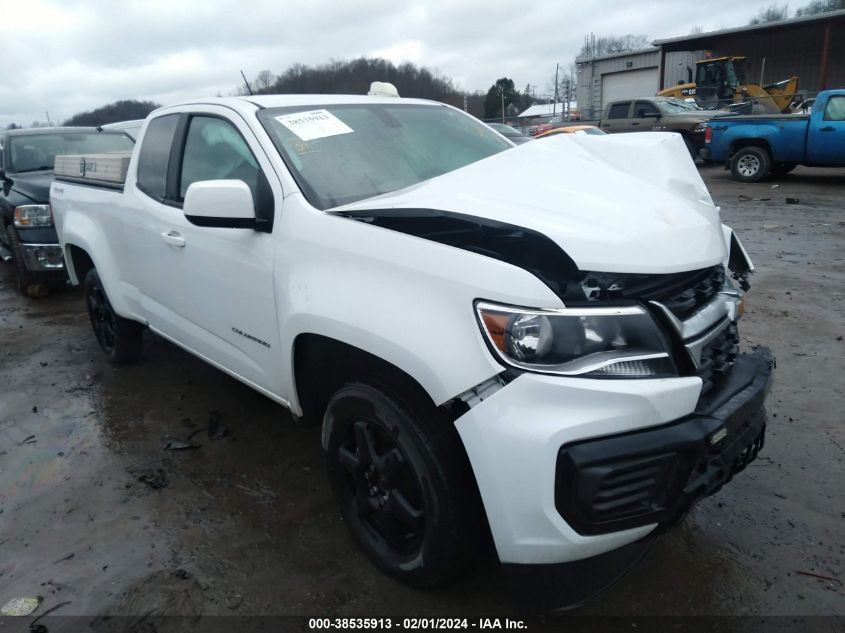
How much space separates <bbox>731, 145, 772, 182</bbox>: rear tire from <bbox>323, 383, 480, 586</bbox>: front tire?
13.0 meters

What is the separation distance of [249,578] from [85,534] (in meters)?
0.89

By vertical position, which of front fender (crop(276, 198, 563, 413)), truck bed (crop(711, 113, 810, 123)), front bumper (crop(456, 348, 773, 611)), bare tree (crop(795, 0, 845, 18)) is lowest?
front bumper (crop(456, 348, 773, 611))

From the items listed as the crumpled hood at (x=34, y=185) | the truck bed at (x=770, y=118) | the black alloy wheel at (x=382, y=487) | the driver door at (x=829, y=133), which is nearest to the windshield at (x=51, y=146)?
the crumpled hood at (x=34, y=185)

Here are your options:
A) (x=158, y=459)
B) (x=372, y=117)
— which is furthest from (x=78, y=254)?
(x=372, y=117)

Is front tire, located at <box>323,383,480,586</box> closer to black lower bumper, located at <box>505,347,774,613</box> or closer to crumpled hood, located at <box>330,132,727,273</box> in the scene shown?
black lower bumper, located at <box>505,347,774,613</box>

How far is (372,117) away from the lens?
10.3ft

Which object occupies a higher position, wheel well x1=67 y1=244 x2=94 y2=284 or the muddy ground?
wheel well x1=67 y1=244 x2=94 y2=284

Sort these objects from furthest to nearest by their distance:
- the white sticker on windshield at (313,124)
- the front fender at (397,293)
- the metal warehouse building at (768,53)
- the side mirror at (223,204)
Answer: the metal warehouse building at (768,53)
the white sticker on windshield at (313,124)
the side mirror at (223,204)
the front fender at (397,293)

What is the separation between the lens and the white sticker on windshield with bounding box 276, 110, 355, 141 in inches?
111

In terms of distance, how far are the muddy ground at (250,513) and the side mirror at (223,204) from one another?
1.33 m

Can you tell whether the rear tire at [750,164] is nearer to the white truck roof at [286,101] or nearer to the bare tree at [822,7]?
the white truck roof at [286,101]

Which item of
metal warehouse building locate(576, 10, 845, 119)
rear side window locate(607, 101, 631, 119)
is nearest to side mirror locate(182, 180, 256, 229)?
rear side window locate(607, 101, 631, 119)

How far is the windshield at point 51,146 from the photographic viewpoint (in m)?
7.41

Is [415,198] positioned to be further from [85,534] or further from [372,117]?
[85,534]
